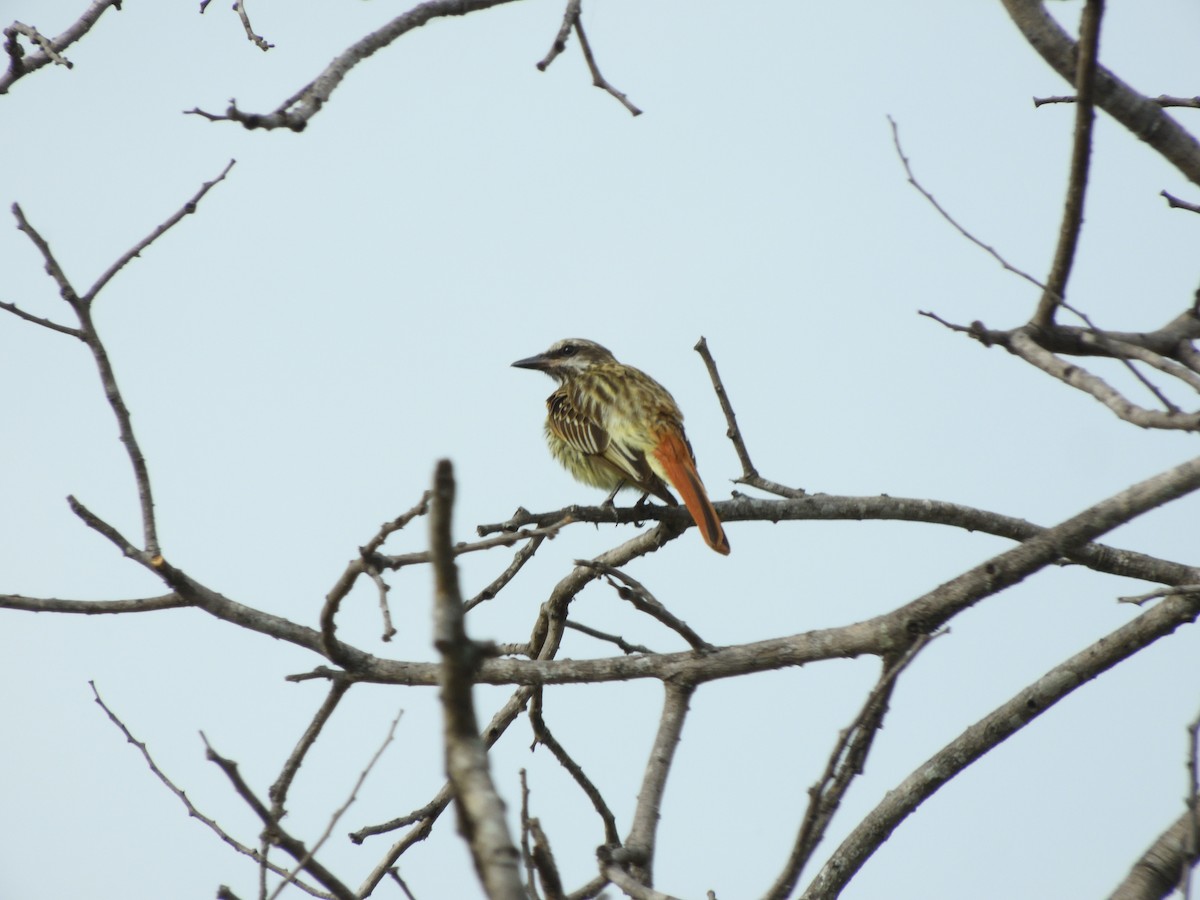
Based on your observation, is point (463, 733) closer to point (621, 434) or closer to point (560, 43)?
point (560, 43)

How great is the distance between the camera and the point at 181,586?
11.2ft

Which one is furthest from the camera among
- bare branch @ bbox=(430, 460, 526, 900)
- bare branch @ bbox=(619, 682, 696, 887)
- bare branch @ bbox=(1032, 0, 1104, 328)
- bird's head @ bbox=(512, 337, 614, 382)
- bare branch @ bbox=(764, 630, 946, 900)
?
bird's head @ bbox=(512, 337, 614, 382)

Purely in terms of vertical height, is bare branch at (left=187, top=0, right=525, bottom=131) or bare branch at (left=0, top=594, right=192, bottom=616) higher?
bare branch at (left=187, top=0, right=525, bottom=131)

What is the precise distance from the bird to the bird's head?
202 mm

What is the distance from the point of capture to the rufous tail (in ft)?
17.7

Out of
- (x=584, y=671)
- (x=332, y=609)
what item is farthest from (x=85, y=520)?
(x=584, y=671)

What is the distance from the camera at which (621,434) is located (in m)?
6.84

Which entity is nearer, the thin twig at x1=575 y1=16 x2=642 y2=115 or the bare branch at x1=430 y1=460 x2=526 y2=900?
the bare branch at x1=430 y1=460 x2=526 y2=900

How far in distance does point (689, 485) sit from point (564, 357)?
2.93 meters

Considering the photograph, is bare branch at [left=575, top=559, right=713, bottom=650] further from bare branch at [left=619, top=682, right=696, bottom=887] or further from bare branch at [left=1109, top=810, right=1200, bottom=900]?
bare branch at [left=1109, top=810, right=1200, bottom=900]

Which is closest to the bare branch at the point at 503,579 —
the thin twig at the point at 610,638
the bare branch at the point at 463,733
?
the thin twig at the point at 610,638

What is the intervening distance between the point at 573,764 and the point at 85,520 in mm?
1555

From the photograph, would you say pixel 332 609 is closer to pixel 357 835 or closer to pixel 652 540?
pixel 357 835

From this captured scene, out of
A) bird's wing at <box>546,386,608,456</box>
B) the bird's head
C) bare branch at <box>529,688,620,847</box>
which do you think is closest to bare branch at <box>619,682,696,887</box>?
bare branch at <box>529,688,620,847</box>
